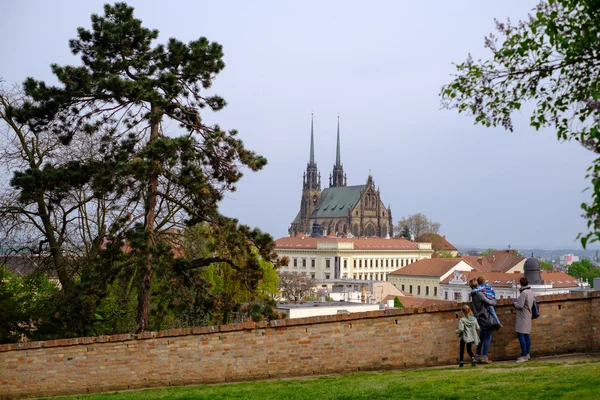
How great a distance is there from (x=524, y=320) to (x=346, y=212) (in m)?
156

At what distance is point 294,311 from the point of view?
163ft

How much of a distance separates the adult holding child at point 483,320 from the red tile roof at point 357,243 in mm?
123095

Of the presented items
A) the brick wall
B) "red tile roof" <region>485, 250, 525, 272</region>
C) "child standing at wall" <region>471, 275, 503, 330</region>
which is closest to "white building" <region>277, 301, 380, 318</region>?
the brick wall

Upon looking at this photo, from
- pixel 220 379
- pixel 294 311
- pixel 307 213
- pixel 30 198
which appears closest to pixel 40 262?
pixel 30 198

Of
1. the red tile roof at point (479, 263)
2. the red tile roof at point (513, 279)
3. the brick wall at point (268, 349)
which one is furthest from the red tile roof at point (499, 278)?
the brick wall at point (268, 349)

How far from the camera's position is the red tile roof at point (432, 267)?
10478 cm

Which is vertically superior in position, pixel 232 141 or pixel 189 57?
pixel 189 57

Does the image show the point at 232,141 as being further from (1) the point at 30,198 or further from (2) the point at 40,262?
(2) the point at 40,262

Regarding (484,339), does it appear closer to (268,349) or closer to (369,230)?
(268,349)

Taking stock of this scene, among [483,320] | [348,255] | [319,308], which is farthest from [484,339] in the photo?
[348,255]

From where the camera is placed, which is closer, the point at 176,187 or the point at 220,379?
the point at 220,379

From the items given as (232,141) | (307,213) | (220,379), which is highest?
(307,213)

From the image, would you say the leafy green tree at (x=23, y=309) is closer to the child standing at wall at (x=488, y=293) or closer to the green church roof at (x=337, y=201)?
the child standing at wall at (x=488, y=293)

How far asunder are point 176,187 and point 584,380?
11410 mm
